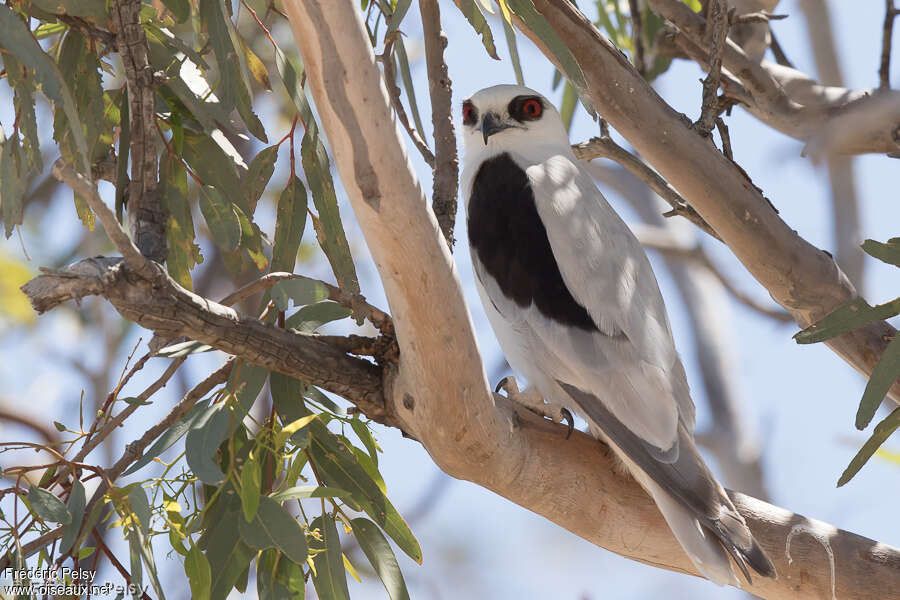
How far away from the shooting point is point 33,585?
6.25 feet

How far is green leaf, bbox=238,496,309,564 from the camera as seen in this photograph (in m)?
1.74

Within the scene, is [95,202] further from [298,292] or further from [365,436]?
[365,436]

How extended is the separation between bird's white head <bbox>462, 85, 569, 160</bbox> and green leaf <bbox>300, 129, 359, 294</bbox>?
939 mm

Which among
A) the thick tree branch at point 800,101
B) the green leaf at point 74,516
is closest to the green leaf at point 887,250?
the thick tree branch at point 800,101

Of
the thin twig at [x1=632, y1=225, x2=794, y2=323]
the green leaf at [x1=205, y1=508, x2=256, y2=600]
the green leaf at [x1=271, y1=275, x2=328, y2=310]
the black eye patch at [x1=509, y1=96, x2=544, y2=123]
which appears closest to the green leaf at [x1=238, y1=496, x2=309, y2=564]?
the green leaf at [x1=205, y1=508, x2=256, y2=600]

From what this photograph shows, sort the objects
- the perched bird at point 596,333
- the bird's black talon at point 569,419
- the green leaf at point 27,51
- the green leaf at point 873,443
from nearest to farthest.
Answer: the green leaf at point 27,51
the green leaf at point 873,443
the perched bird at point 596,333
the bird's black talon at point 569,419

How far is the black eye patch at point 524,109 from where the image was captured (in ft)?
10.1

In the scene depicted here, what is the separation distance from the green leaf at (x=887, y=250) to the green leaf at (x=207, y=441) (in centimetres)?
124

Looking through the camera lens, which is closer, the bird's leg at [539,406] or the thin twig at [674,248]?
the bird's leg at [539,406]

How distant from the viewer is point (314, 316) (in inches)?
79.0

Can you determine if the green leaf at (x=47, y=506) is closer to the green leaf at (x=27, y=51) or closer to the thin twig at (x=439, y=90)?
the green leaf at (x=27, y=51)

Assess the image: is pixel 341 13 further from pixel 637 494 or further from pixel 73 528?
pixel 637 494

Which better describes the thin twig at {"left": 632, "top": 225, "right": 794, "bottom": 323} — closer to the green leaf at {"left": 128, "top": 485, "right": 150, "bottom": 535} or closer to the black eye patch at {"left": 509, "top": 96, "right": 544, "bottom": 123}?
the black eye patch at {"left": 509, "top": 96, "right": 544, "bottom": 123}

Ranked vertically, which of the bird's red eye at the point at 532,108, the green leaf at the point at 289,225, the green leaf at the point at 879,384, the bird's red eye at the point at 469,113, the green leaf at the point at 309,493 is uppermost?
the bird's red eye at the point at 469,113
